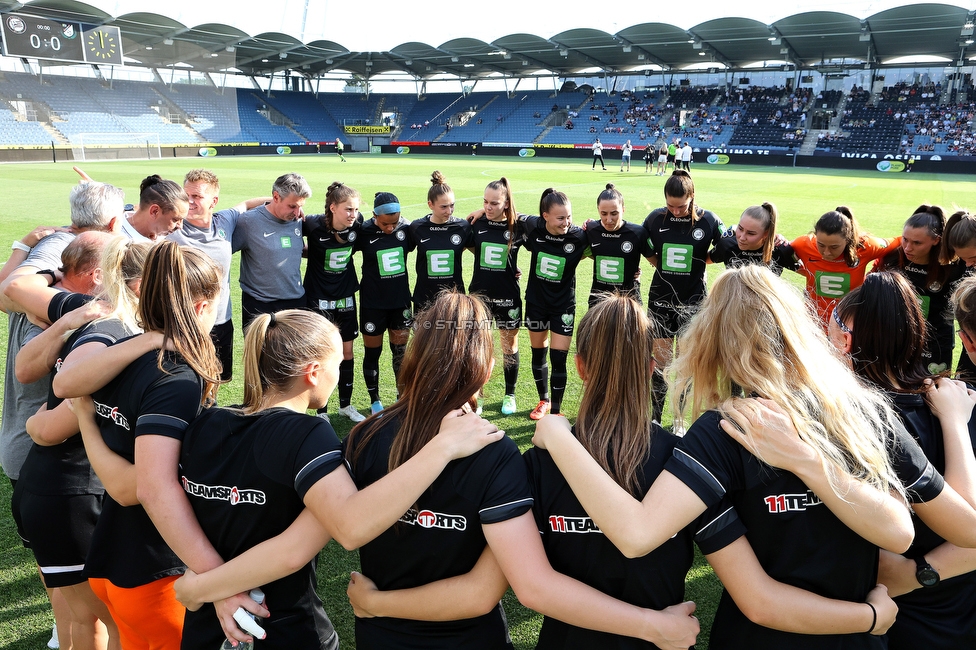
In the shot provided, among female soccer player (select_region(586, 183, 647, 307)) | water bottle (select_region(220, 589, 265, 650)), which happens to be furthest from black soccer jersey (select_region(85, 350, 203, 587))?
female soccer player (select_region(586, 183, 647, 307))

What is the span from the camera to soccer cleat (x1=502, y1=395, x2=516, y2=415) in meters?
6.43

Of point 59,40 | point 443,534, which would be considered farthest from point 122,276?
point 59,40

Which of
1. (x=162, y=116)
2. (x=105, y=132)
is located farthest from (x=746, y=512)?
(x=162, y=116)

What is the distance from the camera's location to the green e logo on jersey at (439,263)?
6.36m

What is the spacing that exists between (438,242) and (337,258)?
1.04 meters

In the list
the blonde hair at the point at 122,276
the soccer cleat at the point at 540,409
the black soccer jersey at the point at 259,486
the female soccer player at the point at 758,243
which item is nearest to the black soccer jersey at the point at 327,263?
the soccer cleat at the point at 540,409

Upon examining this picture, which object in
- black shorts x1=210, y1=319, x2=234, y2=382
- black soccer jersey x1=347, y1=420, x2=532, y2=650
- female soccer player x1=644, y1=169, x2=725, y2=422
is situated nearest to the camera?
black soccer jersey x1=347, y1=420, x2=532, y2=650

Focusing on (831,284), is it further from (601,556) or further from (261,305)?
(261,305)

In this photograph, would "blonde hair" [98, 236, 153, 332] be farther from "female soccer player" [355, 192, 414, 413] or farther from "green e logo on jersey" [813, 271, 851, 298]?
"green e logo on jersey" [813, 271, 851, 298]

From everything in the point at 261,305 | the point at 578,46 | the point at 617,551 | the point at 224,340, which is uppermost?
the point at 578,46

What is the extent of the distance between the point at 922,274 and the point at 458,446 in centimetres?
484

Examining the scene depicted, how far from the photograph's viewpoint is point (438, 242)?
6.39 meters

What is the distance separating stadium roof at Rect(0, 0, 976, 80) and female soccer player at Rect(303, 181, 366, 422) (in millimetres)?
44610

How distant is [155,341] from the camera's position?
7.45ft
